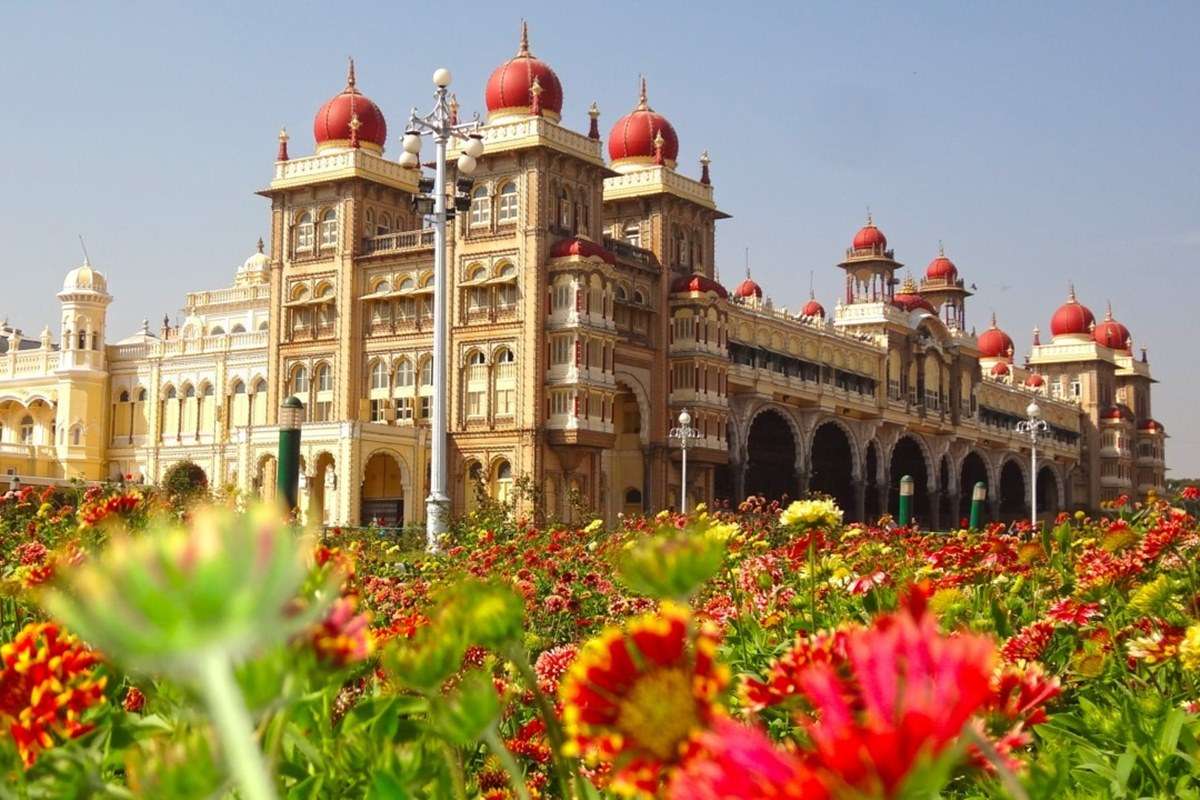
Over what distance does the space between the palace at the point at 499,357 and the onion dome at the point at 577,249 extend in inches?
2.8

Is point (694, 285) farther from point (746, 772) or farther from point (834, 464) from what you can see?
point (746, 772)

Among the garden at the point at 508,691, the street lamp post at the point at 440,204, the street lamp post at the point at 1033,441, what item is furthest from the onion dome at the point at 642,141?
the garden at the point at 508,691

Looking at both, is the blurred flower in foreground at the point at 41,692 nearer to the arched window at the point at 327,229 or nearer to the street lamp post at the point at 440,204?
the street lamp post at the point at 440,204

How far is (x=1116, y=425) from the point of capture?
258 feet

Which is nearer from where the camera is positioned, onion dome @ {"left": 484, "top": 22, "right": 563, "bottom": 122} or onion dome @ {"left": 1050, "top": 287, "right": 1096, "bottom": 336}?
onion dome @ {"left": 484, "top": 22, "right": 563, "bottom": 122}

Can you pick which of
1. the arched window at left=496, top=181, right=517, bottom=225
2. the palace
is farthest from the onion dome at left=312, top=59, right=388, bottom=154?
the arched window at left=496, top=181, right=517, bottom=225

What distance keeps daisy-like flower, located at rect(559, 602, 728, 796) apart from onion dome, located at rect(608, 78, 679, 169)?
44.8m

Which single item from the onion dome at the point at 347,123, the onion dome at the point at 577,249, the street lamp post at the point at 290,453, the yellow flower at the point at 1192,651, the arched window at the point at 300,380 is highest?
the onion dome at the point at 347,123

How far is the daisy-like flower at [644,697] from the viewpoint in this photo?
1354 millimetres

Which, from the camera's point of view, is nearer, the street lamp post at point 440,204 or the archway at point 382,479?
the street lamp post at point 440,204

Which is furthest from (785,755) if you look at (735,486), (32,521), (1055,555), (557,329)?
(735,486)

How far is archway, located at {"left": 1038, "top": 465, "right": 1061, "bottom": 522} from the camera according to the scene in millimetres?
75438

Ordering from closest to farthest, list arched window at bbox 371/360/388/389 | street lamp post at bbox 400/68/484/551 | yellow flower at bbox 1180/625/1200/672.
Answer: yellow flower at bbox 1180/625/1200/672
street lamp post at bbox 400/68/484/551
arched window at bbox 371/360/388/389

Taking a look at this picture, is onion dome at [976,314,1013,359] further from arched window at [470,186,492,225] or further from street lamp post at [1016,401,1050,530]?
arched window at [470,186,492,225]
